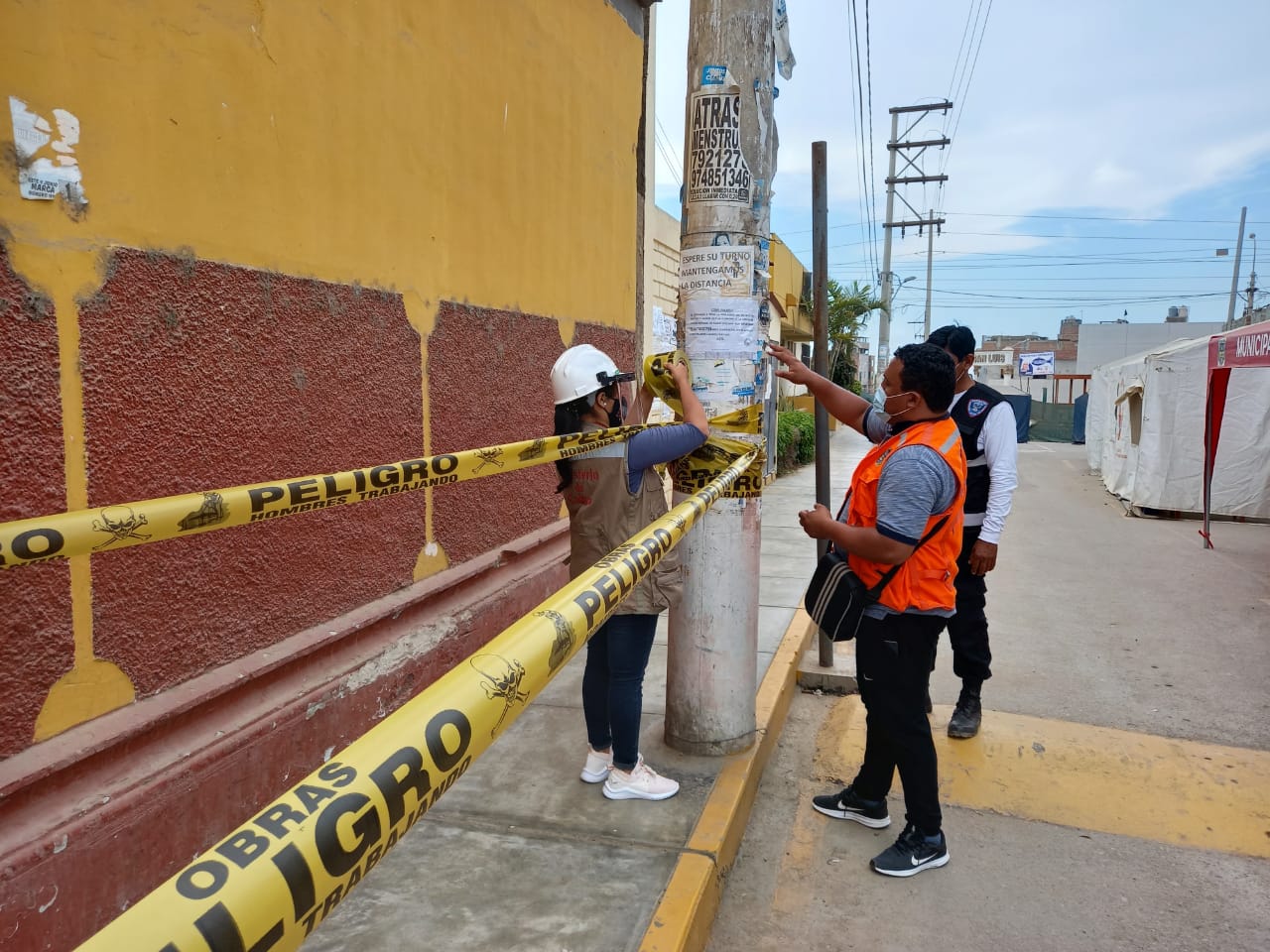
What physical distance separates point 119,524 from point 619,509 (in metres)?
1.62

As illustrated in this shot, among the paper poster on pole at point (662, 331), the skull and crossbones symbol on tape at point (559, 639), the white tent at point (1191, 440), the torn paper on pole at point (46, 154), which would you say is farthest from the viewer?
the white tent at point (1191, 440)

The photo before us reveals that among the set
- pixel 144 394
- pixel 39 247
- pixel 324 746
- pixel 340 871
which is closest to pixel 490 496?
pixel 324 746

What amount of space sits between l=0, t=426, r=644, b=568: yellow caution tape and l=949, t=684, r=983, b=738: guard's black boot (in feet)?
9.83

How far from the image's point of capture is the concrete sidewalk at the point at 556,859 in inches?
97.9

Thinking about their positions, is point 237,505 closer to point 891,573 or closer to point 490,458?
point 490,458

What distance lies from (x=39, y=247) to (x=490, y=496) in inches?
112

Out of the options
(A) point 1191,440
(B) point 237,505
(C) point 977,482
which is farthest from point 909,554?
(A) point 1191,440

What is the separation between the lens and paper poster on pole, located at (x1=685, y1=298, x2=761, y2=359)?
338 cm

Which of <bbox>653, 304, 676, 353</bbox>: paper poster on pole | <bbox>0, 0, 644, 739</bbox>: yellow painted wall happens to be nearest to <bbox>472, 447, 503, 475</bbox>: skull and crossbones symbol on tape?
<bbox>0, 0, 644, 739</bbox>: yellow painted wall

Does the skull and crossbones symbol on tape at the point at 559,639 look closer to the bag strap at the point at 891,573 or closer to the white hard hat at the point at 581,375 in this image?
the white hard hat at the point at 581,375

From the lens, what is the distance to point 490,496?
4.95 m

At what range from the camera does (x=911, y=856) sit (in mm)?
3146

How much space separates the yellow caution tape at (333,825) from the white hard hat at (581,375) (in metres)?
1.70

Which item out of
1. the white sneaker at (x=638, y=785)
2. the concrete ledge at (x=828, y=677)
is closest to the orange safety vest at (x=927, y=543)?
the white sneaker at (x=638, y=785)
